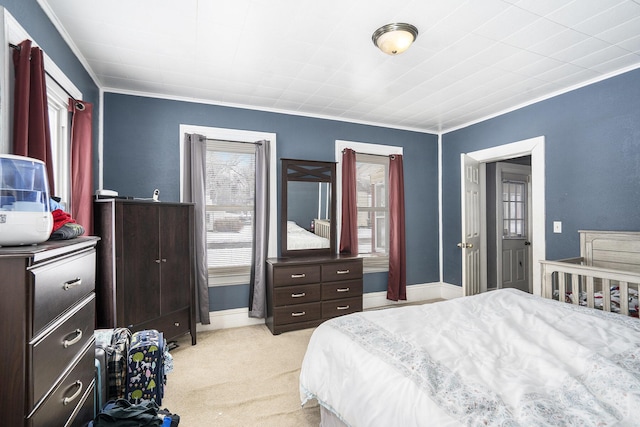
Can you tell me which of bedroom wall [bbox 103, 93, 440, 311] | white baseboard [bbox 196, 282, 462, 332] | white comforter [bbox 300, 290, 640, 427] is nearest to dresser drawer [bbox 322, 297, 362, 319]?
white baseboard [bbox 196, 282, 462, 332]

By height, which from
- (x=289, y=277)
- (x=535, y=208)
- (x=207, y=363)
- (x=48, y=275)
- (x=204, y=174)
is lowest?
→ (x=207, y=363)

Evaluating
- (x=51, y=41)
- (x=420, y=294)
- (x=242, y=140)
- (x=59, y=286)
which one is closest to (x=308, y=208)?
(x=242, y=140)

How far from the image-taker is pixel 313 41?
7.86 ft

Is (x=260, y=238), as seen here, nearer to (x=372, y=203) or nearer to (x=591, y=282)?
(x=372, y=203)

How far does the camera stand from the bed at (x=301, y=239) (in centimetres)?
393

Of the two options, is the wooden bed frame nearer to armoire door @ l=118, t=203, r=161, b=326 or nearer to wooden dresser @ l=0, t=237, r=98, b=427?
wooden dresser @ l=0, t=237, r=98, b=427

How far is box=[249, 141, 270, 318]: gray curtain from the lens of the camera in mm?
3668

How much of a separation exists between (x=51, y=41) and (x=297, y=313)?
9.97 ft

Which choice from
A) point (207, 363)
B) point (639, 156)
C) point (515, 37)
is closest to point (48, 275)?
point (207, 363)

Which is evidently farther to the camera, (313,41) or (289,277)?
(289,277)

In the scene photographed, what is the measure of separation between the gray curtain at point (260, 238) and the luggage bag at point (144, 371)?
1.76 metres

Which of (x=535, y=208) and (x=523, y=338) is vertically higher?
(x=535, y=208)

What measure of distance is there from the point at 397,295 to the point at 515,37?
3.25 m

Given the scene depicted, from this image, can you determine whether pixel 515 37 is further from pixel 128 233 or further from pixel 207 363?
pixel 207 363
